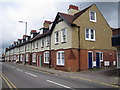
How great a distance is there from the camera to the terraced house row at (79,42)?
19500 millimetres

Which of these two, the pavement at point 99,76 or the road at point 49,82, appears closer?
the road at point 49,82

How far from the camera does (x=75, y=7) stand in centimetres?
2578

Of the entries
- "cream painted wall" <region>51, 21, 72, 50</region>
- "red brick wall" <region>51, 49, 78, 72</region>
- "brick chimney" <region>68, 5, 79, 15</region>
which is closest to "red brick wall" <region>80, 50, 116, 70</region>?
"red brick wall" <region>51, 49, 78, 72</region>

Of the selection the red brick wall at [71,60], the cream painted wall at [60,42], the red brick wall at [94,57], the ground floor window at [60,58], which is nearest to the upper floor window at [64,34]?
the cream painted wall at [60,42]

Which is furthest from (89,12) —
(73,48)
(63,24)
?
(73,48)

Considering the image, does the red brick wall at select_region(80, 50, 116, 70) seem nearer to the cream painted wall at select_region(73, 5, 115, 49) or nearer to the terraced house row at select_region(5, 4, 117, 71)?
the terraced house row at select_region(5, 4, 117, 71)

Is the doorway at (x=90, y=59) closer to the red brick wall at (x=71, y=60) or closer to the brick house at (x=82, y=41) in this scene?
the brick house at (x=82, y=41)

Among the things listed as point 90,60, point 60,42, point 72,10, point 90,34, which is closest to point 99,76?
point 90,60

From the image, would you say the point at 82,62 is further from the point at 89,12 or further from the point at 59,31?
the point at 89,12

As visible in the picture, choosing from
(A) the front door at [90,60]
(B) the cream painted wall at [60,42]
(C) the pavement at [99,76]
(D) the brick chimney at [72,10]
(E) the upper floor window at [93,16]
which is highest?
(D) the brick chimney at [72,10]

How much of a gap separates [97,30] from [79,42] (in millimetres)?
4608

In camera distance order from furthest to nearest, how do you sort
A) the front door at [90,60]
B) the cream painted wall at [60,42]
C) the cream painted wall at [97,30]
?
the front door at [90,60], the cream painted wall at [97,30], the cream painted wall at [60,42]

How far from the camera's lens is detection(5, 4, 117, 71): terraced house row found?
19500 millimetres

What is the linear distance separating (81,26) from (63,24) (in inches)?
107
